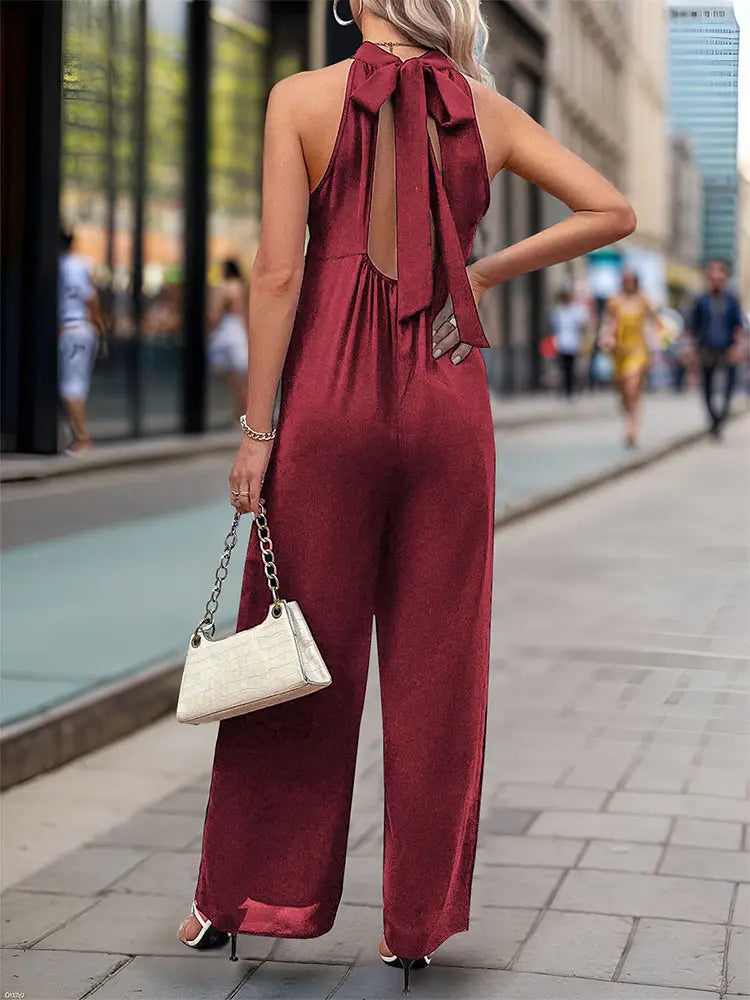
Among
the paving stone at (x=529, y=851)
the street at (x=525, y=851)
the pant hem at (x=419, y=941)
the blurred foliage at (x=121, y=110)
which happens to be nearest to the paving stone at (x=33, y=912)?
the street at (x=525, y=851)

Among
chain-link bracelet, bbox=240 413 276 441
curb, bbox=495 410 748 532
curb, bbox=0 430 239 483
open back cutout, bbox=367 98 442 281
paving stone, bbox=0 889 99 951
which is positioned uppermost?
open back cutout, bbox=367 98 442 281

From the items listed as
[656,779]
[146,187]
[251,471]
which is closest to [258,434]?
[251,471]

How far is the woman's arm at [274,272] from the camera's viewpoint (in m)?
2.96

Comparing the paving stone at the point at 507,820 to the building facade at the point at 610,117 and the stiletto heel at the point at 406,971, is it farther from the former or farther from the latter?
the building facade at the point at 610,117

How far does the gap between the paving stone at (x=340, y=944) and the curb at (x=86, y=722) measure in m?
1.56

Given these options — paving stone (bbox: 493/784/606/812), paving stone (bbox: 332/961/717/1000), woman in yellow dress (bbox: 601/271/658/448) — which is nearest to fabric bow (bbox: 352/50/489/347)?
paving stone (bbox: 332/961/717/1000)

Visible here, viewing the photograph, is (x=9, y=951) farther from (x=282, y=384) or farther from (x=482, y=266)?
(x=482, y=266)

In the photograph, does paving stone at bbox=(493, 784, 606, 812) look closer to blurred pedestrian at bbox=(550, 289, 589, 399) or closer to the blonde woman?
the blonde woman

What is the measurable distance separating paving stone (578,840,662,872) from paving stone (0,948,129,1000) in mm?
1272

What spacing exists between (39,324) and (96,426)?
6.70 ft

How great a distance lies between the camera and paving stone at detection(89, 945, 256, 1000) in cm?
316

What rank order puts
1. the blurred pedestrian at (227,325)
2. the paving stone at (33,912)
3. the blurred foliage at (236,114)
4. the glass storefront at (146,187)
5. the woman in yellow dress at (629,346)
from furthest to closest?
the woman in yellow dress at (629,346), the blurred pedestrian at (227,325), the blurred foliage at (236,114), the glass storefront at (146,187), the paving stone at (33,912)

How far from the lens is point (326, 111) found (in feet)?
9.71

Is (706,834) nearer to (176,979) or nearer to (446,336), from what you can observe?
(176,979)
